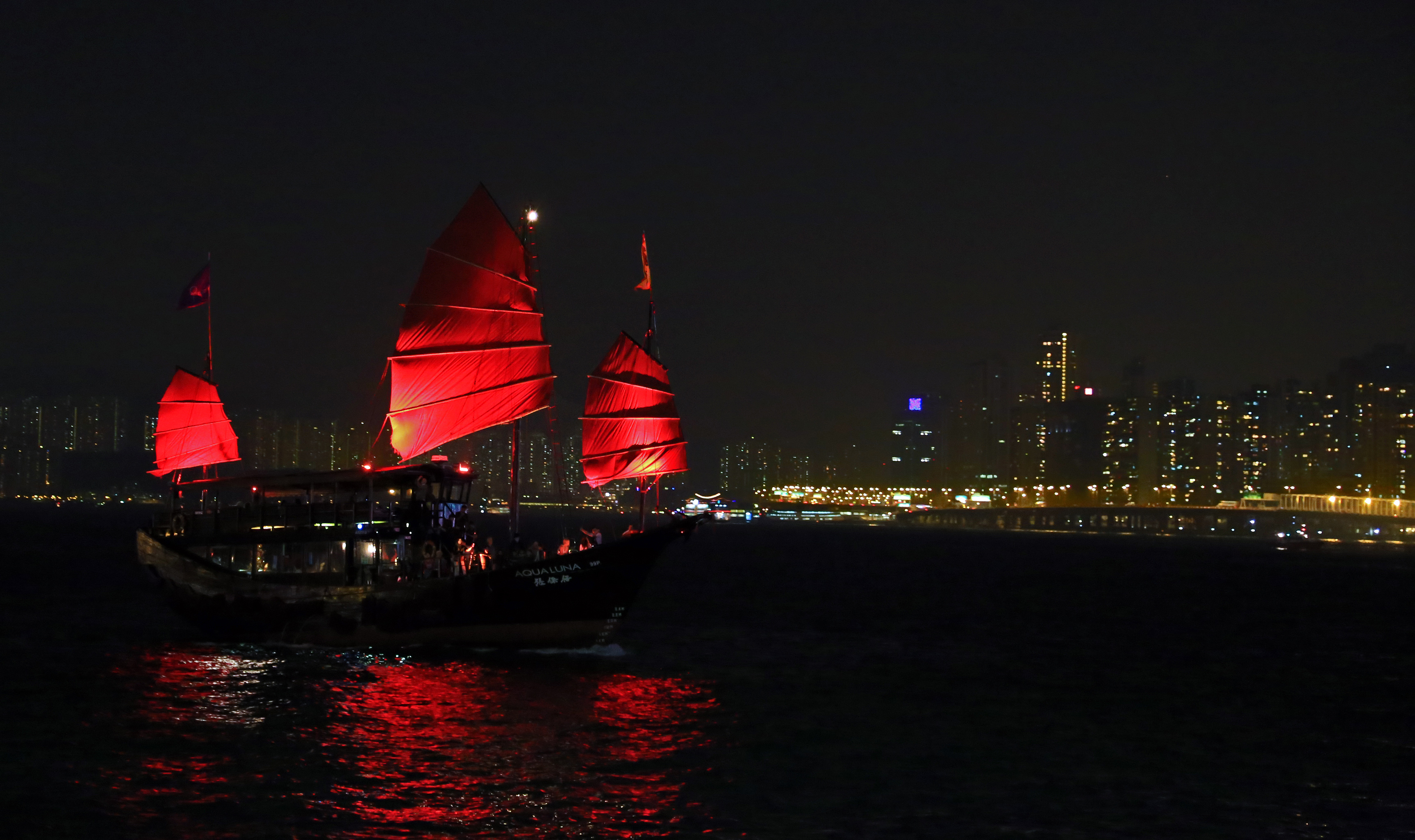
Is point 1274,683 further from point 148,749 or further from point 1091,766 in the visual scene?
point 148,749

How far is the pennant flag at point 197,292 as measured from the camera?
5556 cm

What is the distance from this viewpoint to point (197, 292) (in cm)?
5591

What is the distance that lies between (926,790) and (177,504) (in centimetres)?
3436

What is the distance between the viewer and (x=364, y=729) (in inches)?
1093

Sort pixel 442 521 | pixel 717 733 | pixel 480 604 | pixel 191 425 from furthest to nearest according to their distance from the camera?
pixel 191 425, pixel 442 521, pixel 480 604, pixel 717 733

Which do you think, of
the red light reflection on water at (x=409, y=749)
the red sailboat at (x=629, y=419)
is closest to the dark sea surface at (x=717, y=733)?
the red light reflection on water at (x=409, y=749)

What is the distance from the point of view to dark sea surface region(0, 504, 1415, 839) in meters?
21.0

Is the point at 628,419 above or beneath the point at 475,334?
beneath

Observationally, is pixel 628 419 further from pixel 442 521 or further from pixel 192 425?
pixel 192 425

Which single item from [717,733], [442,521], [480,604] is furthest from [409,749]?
[442,521]

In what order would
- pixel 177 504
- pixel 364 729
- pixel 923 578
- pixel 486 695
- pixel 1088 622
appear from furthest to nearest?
pixel 923 578 → pixel 1088 622 → pixel 177 504 → pixel 486 695 → pixel 364 729

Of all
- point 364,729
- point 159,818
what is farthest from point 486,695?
point 159,818

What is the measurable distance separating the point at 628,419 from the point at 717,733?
82.0ft

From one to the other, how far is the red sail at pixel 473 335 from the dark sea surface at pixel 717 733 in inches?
413
